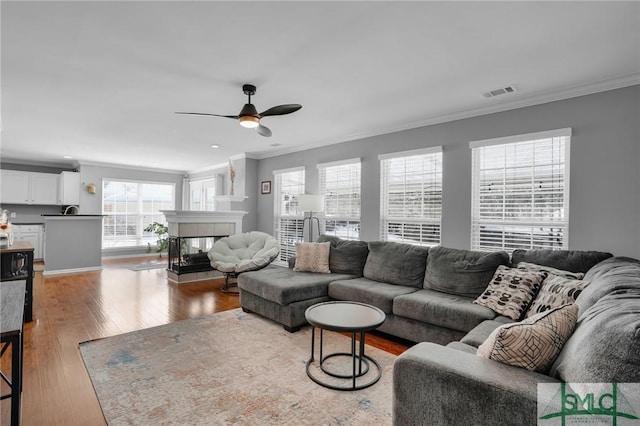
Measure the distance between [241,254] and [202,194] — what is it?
4.43 metres

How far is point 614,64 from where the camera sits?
276 cm

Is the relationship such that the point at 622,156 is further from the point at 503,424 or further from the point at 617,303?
the point at 503,424

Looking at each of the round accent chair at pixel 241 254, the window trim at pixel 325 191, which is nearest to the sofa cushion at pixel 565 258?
the window trim at pixel 325 191

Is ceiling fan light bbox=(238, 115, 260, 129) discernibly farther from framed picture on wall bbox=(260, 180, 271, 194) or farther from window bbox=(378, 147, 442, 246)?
framed picture on wall bbox=(260, 180, 271, 194)


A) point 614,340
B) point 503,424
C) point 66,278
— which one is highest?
point 614,340

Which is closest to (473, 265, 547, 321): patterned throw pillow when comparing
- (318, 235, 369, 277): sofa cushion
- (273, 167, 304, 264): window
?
→ (318, 235, 369, 277): sofa cushion

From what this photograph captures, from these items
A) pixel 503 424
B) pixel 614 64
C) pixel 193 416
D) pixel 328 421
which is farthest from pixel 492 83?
pixel 193 416

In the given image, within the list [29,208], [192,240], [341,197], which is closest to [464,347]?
[341,197]

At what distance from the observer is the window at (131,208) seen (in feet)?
28.7

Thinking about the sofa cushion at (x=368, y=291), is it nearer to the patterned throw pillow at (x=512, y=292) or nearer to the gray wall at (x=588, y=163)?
the patterned throw pillow at (x=512, y=292)

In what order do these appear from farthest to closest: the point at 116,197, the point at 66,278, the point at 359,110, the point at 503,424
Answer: the point at 116,197, the point at 66,278, the point at 359,110, the point at 503,424

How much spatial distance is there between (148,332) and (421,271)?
305 centimetres

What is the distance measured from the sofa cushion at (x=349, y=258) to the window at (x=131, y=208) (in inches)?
260

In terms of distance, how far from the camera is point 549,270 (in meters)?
2.82
